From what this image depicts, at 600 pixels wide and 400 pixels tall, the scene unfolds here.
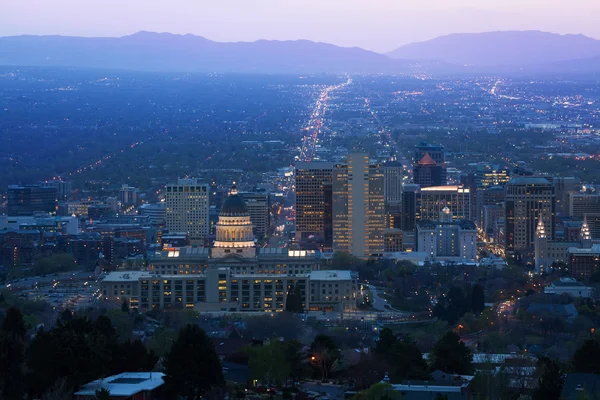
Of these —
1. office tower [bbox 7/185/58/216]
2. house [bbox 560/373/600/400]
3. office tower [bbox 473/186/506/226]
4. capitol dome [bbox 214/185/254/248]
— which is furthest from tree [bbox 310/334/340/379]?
office tower [bbox 7/185/58/216]

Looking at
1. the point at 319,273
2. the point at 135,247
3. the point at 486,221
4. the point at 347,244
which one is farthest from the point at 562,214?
the point at 319,273

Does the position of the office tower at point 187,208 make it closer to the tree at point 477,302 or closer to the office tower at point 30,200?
the office tower at point 30,200

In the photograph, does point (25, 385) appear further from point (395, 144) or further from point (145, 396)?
point (395, 144)

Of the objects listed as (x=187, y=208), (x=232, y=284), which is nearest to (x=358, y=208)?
(x=187, y=208)

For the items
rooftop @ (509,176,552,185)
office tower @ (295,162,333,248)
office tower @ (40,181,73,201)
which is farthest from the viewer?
office tower @ (40,181,73,201)

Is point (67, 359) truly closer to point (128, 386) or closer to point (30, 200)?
point (128, 386)

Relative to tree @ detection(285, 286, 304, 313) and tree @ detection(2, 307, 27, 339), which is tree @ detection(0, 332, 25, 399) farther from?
tree @ detection(285, 286, 304, 313)

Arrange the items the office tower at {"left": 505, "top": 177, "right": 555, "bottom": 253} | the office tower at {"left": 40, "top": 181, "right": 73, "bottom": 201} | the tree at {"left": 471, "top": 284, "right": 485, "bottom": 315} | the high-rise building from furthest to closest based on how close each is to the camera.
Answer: the office tower at {"left": 40, "top": 181, "right": 73, "bottom": 201}, the high-rise building, the office tower at {"left": 505, "top": 177, "right": 555, "bottom": 253}, the tree at {"left": 471, "top": 284, "right": 485, "bottom": 315}
